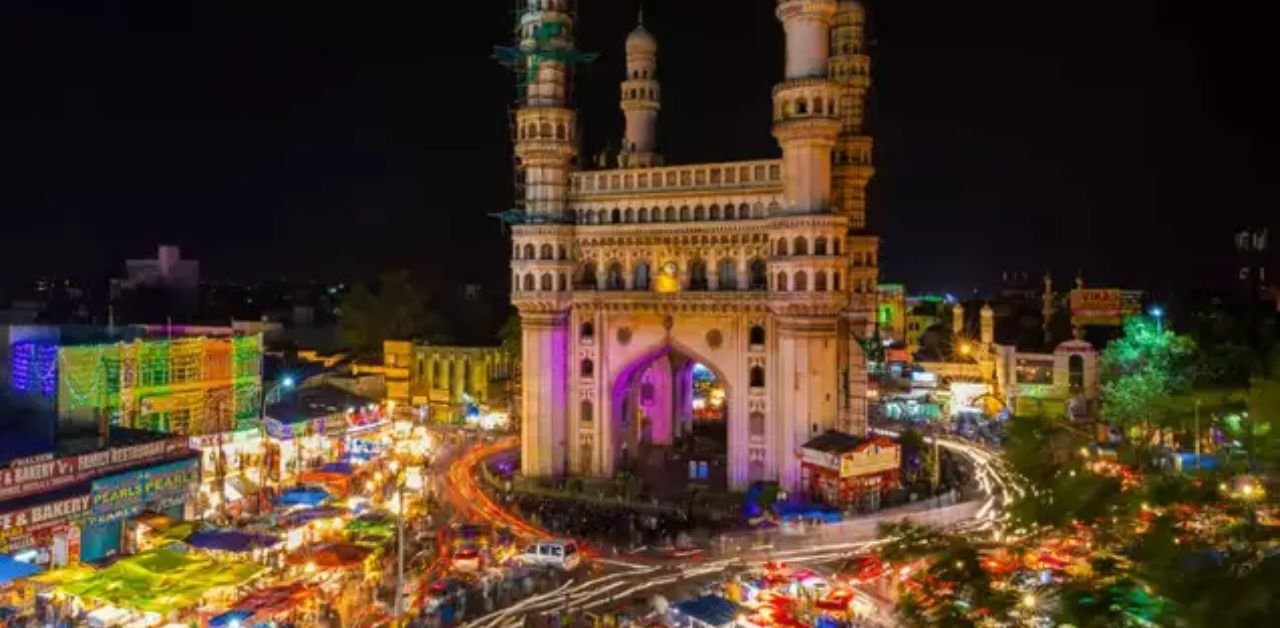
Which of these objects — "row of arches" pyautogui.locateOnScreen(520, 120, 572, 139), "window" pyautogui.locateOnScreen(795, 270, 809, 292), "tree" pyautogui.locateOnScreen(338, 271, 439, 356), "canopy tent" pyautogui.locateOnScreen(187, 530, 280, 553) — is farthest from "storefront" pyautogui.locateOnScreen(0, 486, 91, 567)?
"tree" pyautogui.locateOnScreen(338, 271, 439, 356)

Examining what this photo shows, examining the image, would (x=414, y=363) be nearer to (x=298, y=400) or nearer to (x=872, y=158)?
(x=298, y=400)

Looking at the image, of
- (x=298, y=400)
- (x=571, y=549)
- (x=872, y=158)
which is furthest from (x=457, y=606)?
(x=872, y=158)

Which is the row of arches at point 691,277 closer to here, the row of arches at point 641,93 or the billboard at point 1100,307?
the row of arches at point 641,93

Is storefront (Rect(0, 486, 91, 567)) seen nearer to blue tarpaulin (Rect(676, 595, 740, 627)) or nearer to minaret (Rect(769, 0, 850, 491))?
blue tarpaulin (Rect(676, 595, 740, 627))

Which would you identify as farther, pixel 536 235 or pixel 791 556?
pixel 536 235

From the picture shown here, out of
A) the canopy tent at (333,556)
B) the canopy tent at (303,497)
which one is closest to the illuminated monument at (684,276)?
the canopy tent at (303,497)

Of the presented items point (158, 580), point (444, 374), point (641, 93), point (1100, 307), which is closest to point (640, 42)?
point (641, 93)
